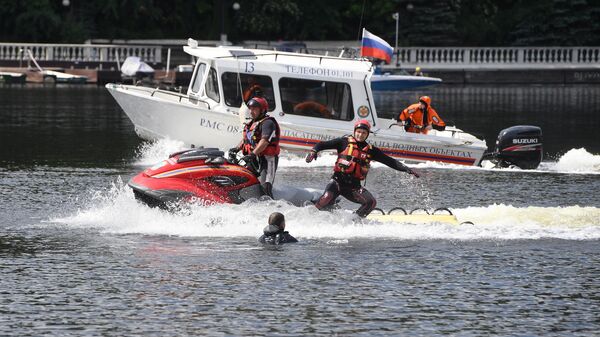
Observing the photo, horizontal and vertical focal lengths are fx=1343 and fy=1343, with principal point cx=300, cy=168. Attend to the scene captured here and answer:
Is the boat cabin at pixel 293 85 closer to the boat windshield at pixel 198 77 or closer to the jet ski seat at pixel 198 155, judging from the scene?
the boat windshield at pixel 198 77

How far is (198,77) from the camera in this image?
89.9ft

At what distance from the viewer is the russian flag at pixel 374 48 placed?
30.0m

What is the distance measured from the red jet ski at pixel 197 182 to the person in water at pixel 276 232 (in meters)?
0.84

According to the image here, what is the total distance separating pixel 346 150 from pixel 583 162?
10.7 meters

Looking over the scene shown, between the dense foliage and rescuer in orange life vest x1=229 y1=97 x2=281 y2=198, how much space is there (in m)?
42.8

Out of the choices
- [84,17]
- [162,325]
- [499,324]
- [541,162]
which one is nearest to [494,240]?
[499,324]

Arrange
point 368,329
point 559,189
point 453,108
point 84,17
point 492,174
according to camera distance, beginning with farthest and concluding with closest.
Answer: point 84,17
point 453,108
point 492,174
point 559,189
point 368,329

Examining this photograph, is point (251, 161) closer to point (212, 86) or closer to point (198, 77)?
point (212, 86)

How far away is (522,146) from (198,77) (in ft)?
21.9

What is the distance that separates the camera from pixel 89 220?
18.3 m

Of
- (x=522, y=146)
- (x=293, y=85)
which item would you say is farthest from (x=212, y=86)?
(x=522, y=146)

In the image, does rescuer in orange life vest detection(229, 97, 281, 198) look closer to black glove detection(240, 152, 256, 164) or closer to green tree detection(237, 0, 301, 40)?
black glove detection(240, 152, 256, 164)

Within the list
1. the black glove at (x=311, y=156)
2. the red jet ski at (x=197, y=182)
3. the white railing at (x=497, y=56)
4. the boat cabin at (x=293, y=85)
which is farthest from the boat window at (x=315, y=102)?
the white railing at (x=497, y=56)

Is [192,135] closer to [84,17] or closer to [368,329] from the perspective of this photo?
[368,329]
